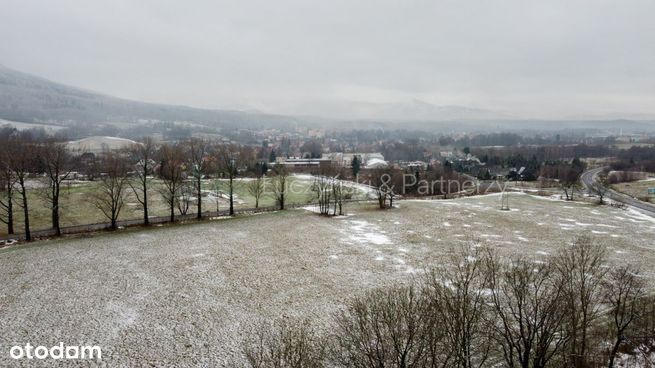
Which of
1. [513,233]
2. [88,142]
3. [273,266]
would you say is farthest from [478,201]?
[88,142]

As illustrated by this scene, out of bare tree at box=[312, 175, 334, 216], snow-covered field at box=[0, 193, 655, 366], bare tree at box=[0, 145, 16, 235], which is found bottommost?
snow-covered field at box=[0, 193, 655, 366]

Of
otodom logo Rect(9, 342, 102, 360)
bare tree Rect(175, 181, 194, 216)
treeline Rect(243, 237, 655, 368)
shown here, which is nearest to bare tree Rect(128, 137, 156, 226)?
bare tree Rect(175, 181, 194, 216)

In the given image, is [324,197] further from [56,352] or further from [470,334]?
[470,334]

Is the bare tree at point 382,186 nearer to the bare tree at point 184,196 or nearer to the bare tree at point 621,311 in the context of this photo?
the bare tree at point 184,196

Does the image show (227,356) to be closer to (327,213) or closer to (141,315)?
(141,315)

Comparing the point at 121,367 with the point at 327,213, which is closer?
the point at 121,367

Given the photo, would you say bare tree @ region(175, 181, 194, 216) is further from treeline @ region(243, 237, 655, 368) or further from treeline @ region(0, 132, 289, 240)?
treeline @ region(243, 237, 655, 368)
